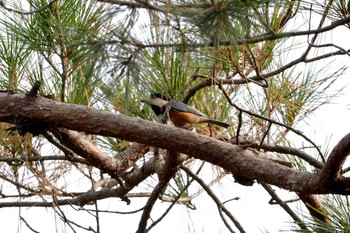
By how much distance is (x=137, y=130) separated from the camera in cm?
175

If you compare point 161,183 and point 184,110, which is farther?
point 184,110

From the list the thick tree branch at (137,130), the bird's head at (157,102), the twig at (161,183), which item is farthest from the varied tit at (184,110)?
the thick tree branch at (137,130)

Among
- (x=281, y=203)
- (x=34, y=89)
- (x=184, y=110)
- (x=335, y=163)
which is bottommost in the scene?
(x=335, y=163)

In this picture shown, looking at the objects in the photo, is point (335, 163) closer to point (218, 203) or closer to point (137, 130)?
point (137, 130)

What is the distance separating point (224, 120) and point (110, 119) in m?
0.65

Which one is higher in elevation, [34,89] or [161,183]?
[34,89]

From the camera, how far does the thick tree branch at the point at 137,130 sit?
5.70ft

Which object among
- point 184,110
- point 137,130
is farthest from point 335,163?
point 184,110

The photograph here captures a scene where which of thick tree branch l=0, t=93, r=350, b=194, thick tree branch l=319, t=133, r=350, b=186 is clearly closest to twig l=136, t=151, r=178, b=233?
thick tree branch l=0, t=93, r=350, b=194

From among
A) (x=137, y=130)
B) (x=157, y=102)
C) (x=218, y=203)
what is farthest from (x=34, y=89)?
(x=218, y=203)

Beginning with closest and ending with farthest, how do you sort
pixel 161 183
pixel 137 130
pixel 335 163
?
pixel 335 163 → pixel 137 130 → pixel 161 183

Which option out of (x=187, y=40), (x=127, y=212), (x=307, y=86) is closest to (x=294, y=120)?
(x=307, y=86)

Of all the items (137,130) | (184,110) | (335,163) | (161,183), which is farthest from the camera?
(184,110)

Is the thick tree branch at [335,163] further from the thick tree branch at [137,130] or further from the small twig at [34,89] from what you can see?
the small twig at [34,89]
